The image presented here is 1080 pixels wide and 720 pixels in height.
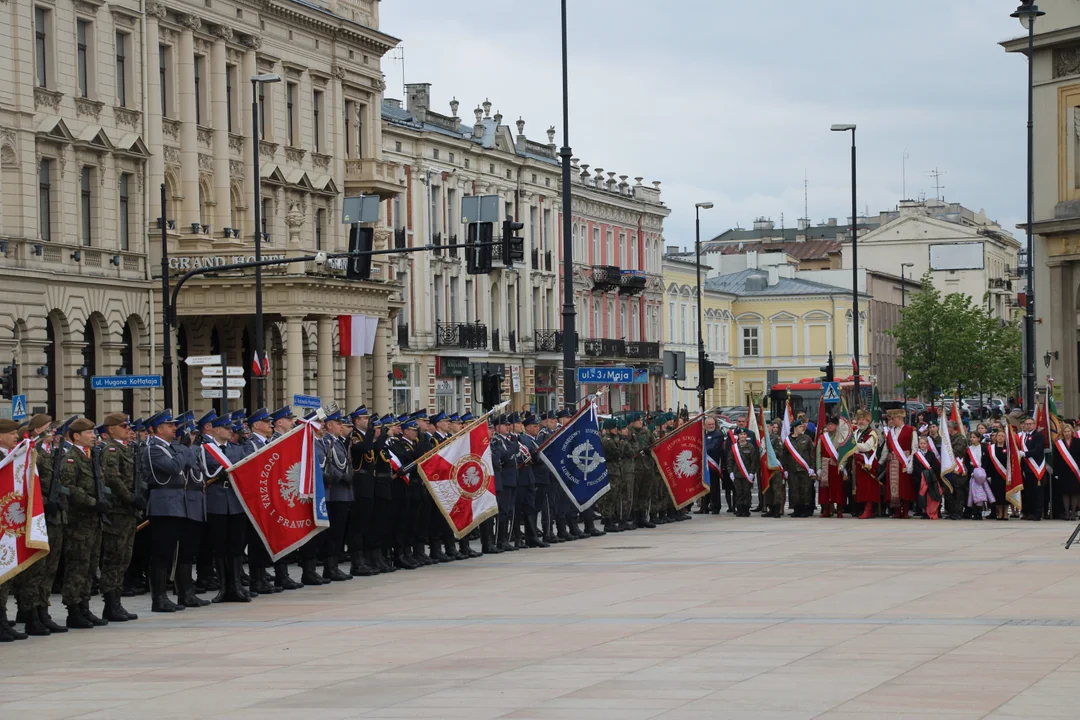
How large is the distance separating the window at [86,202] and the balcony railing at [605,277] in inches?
1601

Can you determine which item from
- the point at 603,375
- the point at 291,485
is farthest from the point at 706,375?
the point at 291,485

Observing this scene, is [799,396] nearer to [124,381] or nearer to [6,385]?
[124,381]

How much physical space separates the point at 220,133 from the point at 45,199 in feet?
26.9

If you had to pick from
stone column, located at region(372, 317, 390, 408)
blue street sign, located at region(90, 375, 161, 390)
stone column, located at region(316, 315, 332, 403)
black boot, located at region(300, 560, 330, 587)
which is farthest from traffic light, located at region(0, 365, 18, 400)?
stone column, located at region(372, 317, 390, 408)

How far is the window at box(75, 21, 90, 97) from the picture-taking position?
4550cm

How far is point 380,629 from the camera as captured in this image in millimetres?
16266

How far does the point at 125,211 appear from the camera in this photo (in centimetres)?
4766

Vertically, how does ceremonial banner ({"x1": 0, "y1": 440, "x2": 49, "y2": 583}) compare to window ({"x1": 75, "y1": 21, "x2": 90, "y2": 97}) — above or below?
below

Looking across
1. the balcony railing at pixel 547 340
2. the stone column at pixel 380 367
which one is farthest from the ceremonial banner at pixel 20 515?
the balcony railing at pixel 547 340

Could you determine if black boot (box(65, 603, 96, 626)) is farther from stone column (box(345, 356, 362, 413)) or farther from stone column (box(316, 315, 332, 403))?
stone column (box(345, 356, 362, 413))

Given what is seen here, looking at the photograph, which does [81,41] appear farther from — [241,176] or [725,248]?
[725,248]

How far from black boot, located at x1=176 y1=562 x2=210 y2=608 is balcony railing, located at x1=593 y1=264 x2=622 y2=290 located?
66123mm

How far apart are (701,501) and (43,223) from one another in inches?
714

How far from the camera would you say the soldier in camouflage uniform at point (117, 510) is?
58.0 feet
